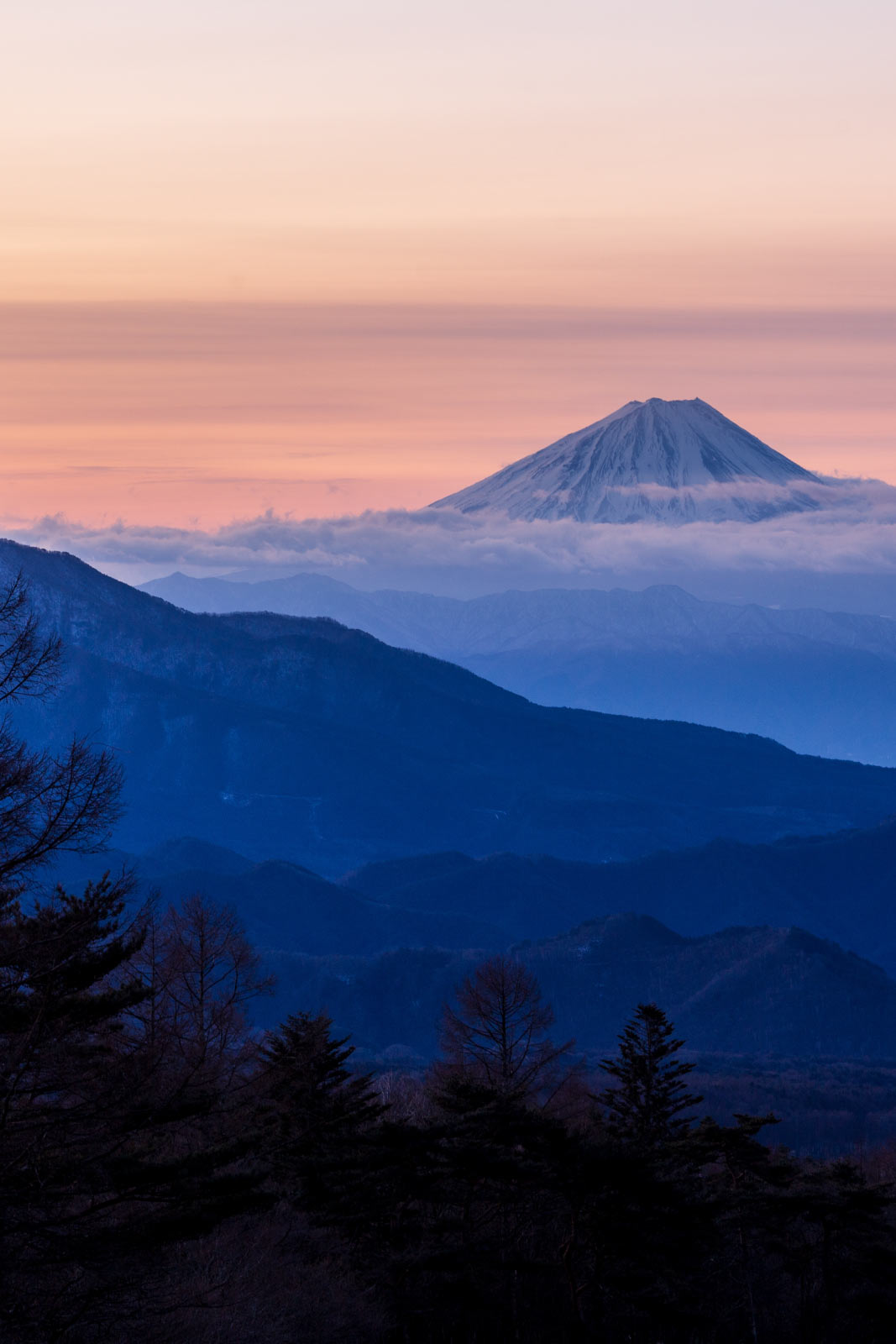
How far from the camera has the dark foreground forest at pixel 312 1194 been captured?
24156 mm

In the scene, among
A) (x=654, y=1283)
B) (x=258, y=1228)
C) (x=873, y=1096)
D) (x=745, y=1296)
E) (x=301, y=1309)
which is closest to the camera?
(x=301, y=1309)

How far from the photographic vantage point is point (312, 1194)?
129 feet

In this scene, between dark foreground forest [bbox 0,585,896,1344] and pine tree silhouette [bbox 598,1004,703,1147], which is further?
pine tree silhouette [bbox 598,1004,703,1147]

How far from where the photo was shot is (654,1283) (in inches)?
1762

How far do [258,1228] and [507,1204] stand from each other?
6.41 metres

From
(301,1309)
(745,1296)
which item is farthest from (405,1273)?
(745,1296)

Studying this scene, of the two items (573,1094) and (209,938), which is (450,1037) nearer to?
(573,1094)

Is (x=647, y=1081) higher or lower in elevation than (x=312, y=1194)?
higher

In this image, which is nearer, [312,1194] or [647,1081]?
[312,1194]

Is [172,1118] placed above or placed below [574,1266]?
above

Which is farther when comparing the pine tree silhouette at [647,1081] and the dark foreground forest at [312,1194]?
the pine tree silhouette at [647,1081]

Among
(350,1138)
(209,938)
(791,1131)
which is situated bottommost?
(791,1131)

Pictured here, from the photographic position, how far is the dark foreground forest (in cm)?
2416

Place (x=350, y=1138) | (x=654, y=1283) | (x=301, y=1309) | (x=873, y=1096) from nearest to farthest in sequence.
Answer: (x=301, y=1309) < (x=350, y=1138) < (x=654, y=1283) < (x=873, y=1096)
